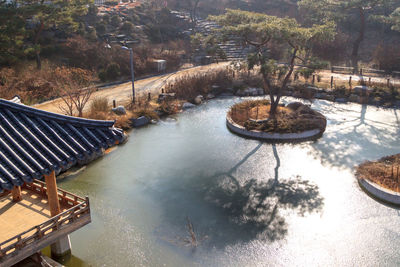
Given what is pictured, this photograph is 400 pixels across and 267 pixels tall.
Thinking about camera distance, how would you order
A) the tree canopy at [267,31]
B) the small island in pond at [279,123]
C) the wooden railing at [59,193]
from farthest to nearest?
the small island in pond at [279,123] < the tree canopy at [267,31] < the wooden railing at [59,193]

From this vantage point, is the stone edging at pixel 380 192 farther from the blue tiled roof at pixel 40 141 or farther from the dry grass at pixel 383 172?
the blue tiled roof at pixel 40 141

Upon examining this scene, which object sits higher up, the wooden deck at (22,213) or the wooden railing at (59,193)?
the wooden railing at (59,193)

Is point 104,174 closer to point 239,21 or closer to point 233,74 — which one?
point 239,21

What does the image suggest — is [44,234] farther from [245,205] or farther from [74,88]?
[74,88]

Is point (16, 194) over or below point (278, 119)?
over

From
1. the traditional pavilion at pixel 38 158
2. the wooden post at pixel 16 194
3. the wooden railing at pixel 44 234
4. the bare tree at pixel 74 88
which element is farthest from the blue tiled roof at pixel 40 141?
the bare tree at pixel 74 88

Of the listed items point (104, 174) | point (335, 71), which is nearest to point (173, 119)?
point (104, 174)

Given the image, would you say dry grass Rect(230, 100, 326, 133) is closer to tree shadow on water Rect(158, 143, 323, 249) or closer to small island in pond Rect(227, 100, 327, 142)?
small island in pond Rect(227, 100, 327, 142)

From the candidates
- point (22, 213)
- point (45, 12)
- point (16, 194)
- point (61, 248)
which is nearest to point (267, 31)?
point (16, 194)
